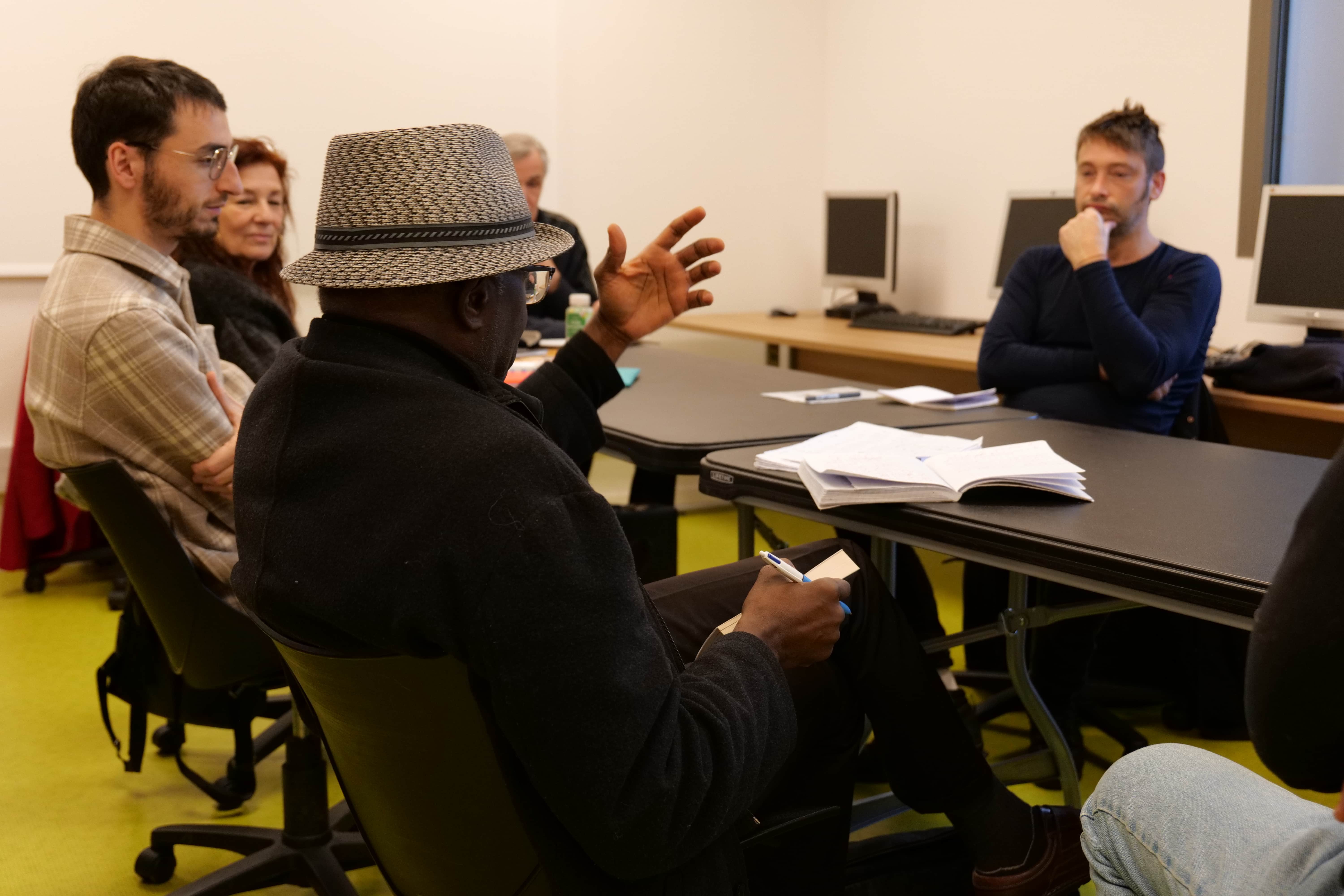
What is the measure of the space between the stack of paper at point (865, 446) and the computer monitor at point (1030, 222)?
2160 millimetres

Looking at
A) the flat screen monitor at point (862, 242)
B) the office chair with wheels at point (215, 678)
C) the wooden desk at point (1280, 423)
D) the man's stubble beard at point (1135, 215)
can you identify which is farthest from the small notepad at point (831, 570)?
the flat screen monitor at point (862, 242)

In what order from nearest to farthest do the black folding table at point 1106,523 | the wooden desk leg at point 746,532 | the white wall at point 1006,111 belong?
the black folding table at point 1106,523
the wooden desk leg at point 746,532
the white wall at point 1006,111

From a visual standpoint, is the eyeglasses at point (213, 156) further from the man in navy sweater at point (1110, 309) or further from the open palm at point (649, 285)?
the man in navy sweater at point (1110, 309)

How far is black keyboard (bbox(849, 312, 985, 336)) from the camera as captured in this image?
4.18m

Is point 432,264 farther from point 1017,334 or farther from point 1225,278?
point 1225,278

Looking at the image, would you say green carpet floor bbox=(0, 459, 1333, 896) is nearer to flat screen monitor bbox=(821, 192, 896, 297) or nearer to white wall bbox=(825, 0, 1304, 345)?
white wall bbox=(825, 0, 1304, 345)

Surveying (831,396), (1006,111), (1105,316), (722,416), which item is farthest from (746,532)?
(1006,111)

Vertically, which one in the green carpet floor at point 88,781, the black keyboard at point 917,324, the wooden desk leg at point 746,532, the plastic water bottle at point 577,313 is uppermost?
the plastic water bottle at point 577,313

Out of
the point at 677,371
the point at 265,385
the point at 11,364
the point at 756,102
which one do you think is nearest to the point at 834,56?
the point at 756,102

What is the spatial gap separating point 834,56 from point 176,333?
4.26 m

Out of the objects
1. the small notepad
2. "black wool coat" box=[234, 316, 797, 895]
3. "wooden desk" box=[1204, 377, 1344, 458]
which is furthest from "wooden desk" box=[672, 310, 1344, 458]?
"black wool coat" box=[234, 316, 797, 895]

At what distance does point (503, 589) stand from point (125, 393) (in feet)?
3.82

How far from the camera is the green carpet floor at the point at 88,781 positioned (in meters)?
2.02

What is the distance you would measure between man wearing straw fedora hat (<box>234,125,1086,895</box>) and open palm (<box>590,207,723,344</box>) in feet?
1.30
